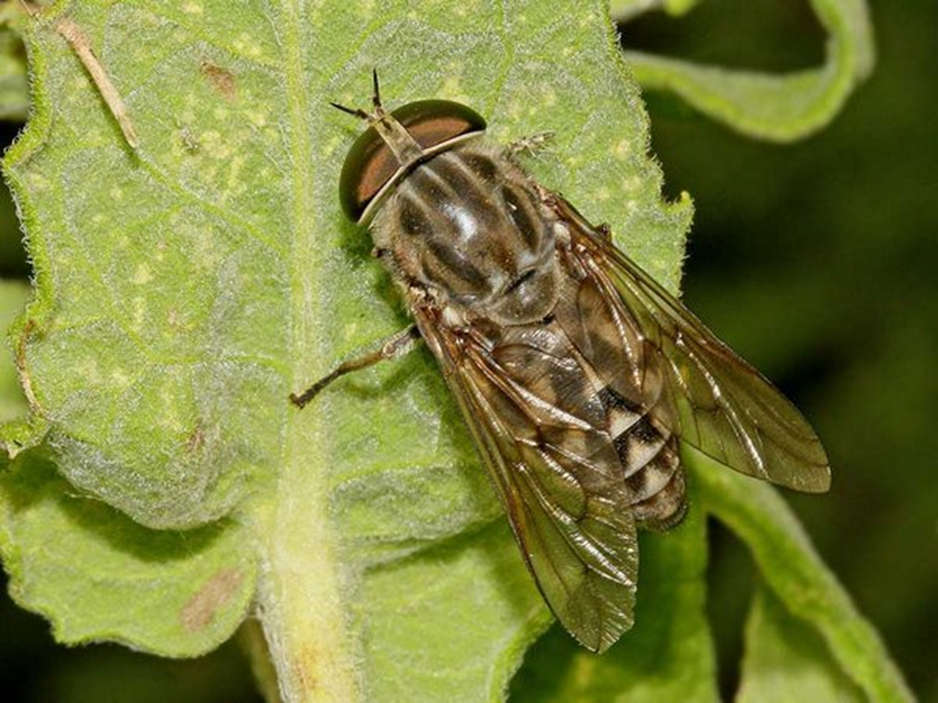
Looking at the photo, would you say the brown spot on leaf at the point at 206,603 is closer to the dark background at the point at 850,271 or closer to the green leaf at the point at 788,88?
the green leaf at the point at 788,88

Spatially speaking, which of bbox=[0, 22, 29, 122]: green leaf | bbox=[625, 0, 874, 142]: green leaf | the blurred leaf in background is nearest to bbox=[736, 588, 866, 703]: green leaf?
bbox=[625, 0, 874, 142]: green leaf

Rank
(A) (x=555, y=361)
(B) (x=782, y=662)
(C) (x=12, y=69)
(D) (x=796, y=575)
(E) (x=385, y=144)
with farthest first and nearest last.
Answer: (B) (x=782, y=662) → (D) (x=796, y=575) → (C) (x=12, y=69) → (A) (x=555, y=361) → (E) (x=385, y=144)

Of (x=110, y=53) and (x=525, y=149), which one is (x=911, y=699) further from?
(x=110, y=53)

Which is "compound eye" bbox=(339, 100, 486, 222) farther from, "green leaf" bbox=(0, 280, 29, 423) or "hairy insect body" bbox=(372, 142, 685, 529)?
"green leaf" bbox=(0, 280, 29, 423)

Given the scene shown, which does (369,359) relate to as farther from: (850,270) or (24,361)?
(850,270)

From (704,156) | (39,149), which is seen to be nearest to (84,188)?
(39,149)

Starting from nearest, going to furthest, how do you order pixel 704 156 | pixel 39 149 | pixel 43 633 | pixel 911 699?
pixel 39 149 → pixel 911 699 → pixel 43 633 → pixel 704 156

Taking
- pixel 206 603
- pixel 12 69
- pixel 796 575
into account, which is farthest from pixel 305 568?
pixel 12 69
